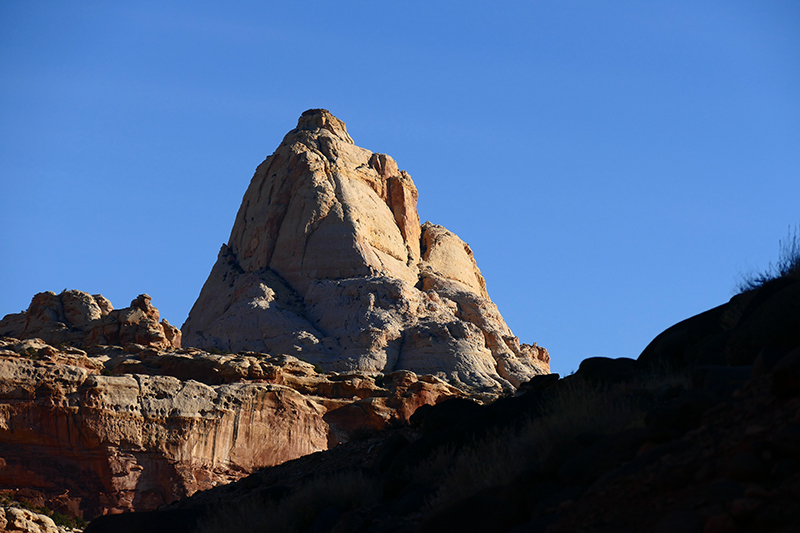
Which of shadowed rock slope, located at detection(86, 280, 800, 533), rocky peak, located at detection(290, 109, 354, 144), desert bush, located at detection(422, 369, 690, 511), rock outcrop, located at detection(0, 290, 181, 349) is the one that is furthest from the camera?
rocky peak, located at detection(290, 109, 354, 144)

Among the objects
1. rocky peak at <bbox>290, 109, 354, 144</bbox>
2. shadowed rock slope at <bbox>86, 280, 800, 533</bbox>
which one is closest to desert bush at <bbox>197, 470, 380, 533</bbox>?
shadowed rock slope at <bbox>86, 280, 800, 533</bbox>

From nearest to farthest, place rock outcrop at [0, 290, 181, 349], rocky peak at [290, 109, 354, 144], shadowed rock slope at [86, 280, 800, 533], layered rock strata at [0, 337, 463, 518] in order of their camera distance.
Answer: shadowed rock slope at [86, 280, 800, 533] → layered rock strata at [0, 337, 463, 518] → rock outcrop at [0, 290, 181, 349] → rocky peak at [290, 109, 354, 144]

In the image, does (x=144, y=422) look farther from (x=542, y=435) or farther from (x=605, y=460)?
(x=605, y=460)

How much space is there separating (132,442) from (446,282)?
147ft

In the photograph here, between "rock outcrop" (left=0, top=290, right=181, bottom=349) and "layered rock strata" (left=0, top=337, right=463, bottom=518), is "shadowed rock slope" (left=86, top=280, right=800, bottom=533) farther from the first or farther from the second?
"rock outcrop" (left=0, top=290, right=181, bottom=349)

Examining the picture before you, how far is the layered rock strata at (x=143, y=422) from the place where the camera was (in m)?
30.0

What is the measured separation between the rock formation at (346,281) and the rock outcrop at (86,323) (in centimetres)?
1194

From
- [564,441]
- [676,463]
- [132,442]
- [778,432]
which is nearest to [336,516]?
[564,441]

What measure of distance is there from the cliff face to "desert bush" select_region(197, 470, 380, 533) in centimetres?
1913

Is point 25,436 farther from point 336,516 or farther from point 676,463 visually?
point 676,463

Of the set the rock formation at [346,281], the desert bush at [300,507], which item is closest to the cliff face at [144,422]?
the rock formation at [346,281]

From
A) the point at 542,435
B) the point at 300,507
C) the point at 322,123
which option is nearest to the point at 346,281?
the point at 322,123

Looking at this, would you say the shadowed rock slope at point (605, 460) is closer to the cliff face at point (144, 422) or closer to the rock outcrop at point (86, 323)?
the cliff face at point (144, 422)

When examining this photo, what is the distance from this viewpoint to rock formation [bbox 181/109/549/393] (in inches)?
2121
